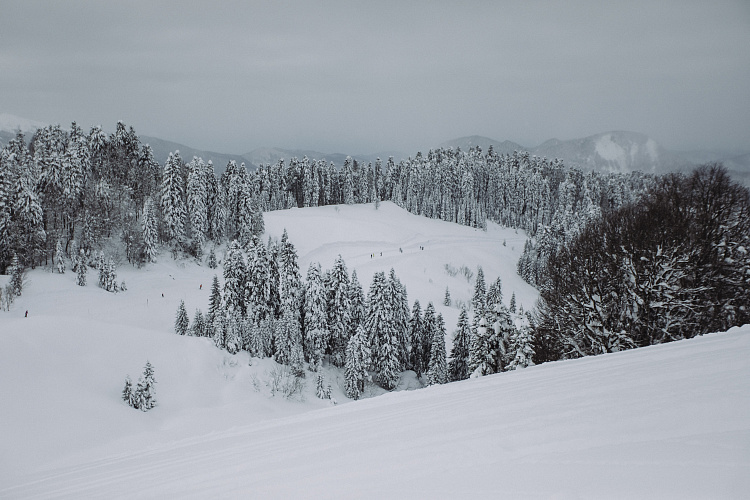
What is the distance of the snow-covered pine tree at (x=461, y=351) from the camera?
110ft

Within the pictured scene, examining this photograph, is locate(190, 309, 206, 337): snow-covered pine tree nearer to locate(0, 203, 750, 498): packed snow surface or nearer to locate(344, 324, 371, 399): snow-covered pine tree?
locate(344, 324, 371, 399): snow-covered pine tree

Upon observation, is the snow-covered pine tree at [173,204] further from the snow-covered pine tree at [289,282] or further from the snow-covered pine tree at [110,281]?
the snow-covered pine tree at [289,282]

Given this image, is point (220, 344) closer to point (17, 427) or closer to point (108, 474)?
point (17, 427)

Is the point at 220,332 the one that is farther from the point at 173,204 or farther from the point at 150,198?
the point at 173,204

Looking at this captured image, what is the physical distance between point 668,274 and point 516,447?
13892mm

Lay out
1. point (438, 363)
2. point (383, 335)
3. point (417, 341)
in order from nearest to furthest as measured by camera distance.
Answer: point (438, 363), point (383, 335), point (417, 341)

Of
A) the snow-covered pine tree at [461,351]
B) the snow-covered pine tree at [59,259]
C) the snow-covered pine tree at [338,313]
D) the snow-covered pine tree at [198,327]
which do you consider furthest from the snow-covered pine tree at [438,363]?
the snow-covered pine tree at [59,259]

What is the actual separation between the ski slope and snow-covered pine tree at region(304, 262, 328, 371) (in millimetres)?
27655

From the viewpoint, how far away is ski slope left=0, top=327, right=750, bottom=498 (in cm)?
268

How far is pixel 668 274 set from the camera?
13.5m

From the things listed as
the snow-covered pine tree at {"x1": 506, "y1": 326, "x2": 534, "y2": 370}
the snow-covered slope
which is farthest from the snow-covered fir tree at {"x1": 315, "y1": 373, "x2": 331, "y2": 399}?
the snow-covered pine tree at {"x1": 506, "y1": 326, "x2": 534, "y2": 370}

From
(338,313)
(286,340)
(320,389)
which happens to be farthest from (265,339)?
(338,313)

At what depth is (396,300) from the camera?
36.7 m

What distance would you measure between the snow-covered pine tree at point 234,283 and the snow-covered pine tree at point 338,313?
8847mm
